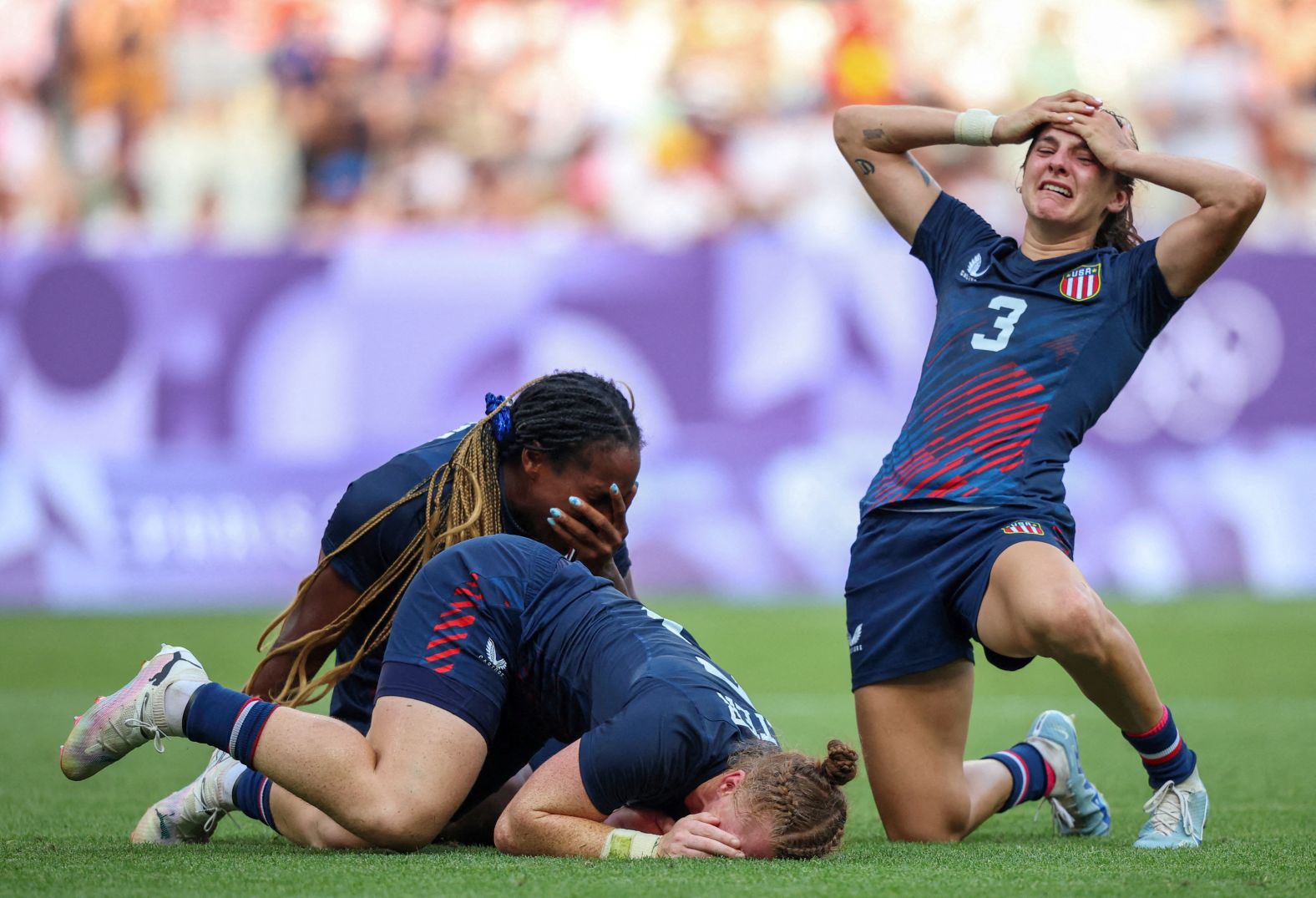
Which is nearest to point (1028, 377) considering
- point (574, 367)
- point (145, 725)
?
point (145, 725)

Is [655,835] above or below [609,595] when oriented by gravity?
below

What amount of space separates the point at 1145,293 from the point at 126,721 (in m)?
2.73

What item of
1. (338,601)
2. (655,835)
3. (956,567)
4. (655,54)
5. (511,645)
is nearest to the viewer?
(655,835)

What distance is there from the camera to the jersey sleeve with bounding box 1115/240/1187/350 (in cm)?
419

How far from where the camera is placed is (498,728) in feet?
12.9

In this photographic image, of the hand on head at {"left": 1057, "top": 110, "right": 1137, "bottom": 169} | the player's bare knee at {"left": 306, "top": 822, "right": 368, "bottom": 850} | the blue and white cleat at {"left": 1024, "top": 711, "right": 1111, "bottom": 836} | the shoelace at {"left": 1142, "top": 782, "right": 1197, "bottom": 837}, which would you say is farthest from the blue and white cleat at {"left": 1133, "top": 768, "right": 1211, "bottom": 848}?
the player's bare knee at {"left": 306, "top": 822, "right": 368, "bottom": 850}

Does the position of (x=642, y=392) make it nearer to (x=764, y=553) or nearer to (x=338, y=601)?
(x=764, y=553)

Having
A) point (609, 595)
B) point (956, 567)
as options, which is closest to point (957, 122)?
point (956, 567)

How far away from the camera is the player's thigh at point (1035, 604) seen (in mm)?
3686

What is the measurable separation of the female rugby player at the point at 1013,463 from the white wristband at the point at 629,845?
3.15 feet

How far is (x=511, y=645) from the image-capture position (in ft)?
12.6

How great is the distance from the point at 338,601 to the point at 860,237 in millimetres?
7956

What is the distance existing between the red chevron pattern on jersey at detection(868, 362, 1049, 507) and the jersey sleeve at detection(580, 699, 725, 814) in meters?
1.10

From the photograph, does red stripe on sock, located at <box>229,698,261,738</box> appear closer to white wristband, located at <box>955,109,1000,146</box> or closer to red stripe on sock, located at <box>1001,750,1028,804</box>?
red stripe on sock, located at <box>1001,750,1028,804</box>
